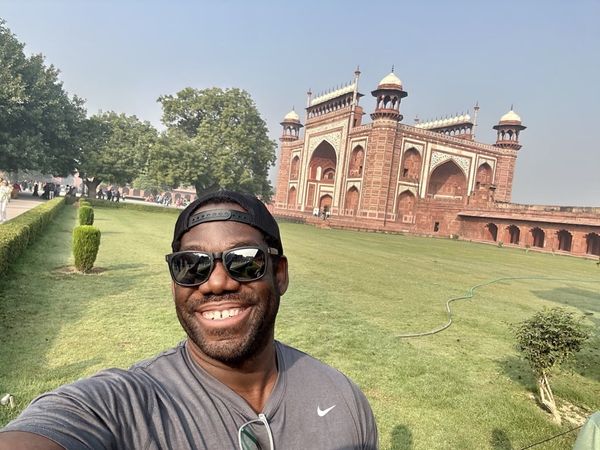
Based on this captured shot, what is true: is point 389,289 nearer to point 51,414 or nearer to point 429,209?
point 51,414

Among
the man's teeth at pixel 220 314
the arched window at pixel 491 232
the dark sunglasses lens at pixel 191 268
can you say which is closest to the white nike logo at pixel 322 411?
the man's teeth at pixel 220 314

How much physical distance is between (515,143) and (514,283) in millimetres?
33677

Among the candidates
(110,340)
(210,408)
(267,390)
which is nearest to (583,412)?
(267,390)

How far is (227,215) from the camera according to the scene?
4.30 feet

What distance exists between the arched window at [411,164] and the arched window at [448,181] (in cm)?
403

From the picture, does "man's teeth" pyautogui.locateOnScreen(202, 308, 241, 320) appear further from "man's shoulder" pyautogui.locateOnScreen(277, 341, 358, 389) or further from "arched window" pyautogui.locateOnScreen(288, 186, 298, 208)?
"arched window" pyautogui.locateOnScreen(288, 186, 298, 208)

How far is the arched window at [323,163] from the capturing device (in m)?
41.0

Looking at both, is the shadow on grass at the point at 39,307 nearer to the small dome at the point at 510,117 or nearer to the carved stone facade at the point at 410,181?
the carved stone facade at the point at 410,181

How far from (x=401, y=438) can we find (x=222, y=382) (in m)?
→ 2.28

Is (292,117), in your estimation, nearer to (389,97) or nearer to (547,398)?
(389,97)

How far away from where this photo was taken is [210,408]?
1075mm

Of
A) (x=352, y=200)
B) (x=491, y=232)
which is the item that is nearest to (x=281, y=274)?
(x=491, y=232)

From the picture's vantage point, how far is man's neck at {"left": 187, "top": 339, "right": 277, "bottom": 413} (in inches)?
47.2

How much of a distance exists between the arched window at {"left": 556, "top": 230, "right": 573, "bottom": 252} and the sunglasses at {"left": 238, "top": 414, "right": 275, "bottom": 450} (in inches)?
1176
